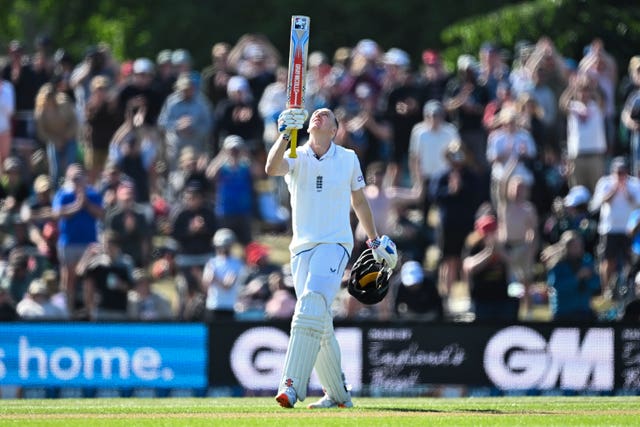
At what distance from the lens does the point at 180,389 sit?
17.2 m

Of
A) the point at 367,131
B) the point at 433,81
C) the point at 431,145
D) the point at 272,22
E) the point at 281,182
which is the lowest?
the point at 281,182

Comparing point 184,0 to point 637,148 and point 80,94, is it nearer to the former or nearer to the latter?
point 80,94

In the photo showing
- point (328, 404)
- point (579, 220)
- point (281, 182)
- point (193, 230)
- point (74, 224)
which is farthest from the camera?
point (281, 182)

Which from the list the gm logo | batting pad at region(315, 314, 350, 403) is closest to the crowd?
the gm logo

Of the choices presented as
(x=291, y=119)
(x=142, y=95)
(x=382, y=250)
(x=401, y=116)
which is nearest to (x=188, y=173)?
(x=142, y=95)

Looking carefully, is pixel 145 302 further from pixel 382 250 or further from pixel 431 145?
pixel 382 250

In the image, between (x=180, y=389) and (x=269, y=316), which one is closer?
(x=180, y=389)

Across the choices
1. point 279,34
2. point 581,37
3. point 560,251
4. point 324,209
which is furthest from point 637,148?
point 279,34

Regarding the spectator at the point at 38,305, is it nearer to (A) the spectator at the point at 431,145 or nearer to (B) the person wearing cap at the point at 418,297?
(B) the person wearing cap at the point at 418,297

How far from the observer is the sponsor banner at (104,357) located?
56.6 ft

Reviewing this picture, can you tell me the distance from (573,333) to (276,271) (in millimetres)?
4413

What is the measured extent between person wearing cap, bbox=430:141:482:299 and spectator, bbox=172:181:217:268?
3026 mm

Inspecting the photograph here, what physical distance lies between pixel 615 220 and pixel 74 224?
694 cm

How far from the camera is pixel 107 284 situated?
1973 centimetres
